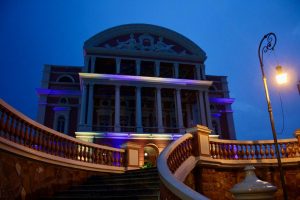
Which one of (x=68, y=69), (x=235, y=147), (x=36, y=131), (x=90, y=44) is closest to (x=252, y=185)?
(x=36, y=131)

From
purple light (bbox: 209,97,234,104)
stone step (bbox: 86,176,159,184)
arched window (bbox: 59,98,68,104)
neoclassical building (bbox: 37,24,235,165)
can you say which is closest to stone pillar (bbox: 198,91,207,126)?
neoclassical building (bbox: 37,24,235,165)

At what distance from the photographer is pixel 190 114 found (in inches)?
1297

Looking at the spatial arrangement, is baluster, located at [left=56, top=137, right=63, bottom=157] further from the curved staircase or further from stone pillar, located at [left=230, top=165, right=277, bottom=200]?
stone pillar, located at [left=230, top=165, right=277, bottom=200]

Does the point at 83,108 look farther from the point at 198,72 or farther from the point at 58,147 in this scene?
the point at 58,147

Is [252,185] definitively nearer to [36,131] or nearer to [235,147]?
[36,131]

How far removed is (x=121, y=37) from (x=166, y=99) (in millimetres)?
8986

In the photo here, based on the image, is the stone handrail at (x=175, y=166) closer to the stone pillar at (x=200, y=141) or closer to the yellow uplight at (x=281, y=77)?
the stone pillar at (x=200, y=141)

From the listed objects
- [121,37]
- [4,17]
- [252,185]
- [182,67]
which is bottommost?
[252,185]

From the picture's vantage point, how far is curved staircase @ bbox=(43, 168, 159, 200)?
761 centimetres

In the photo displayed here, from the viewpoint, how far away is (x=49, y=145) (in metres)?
8.91

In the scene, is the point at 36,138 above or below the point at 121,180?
above

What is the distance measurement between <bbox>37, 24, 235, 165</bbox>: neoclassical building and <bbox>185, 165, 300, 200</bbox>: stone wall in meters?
15.6

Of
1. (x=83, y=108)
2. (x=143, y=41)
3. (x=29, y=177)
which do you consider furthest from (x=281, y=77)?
(x=143, y=41)

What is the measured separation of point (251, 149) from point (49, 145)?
8.04 metres
